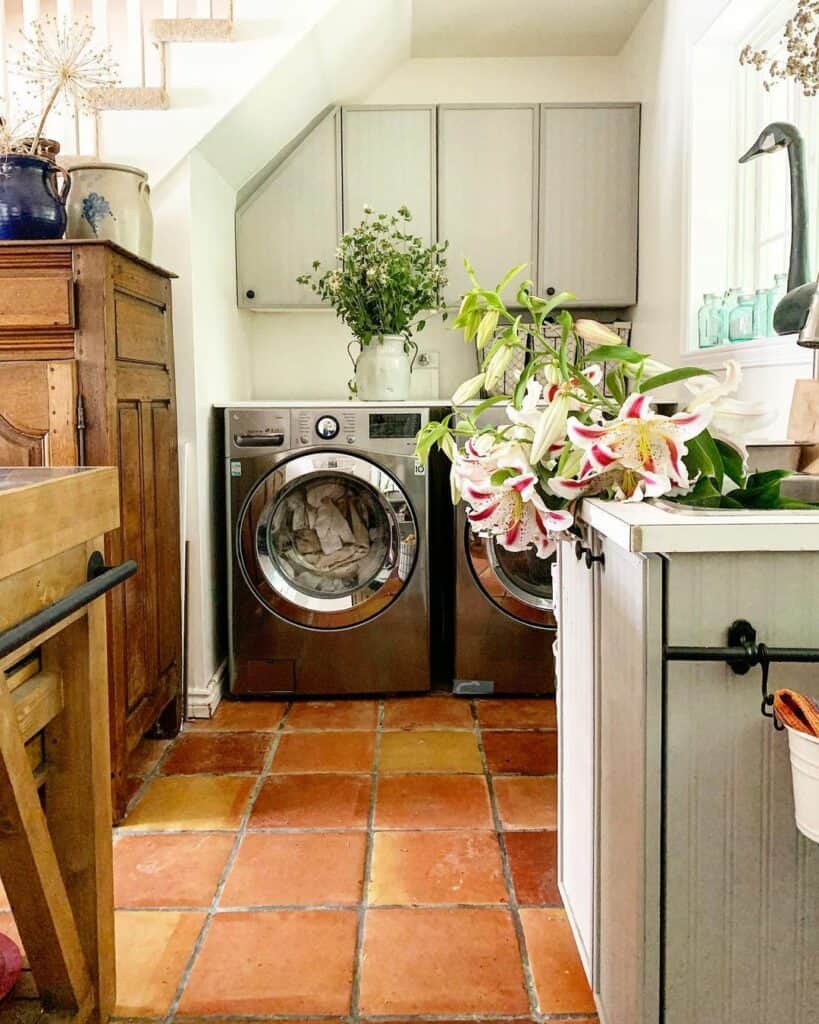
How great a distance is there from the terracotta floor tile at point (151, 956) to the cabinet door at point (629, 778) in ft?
2.57

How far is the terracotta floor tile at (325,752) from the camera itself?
2.55 m

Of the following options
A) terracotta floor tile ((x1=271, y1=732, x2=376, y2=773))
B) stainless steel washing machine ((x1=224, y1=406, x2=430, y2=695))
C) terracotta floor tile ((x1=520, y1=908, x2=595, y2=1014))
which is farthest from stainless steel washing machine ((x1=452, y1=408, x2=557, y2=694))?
terracotta floor tile ((x1=520, y1=908, x2=595, y2=1014))

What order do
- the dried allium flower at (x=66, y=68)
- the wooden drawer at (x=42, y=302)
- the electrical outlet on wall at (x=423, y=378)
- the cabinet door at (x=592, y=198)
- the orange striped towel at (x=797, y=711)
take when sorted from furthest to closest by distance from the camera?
1. the electrical outlet on wall at (x=423, y=378)
2. the cabinet door at (x=592, y=198)
3. the dried allium flower at (x=66, y=68)
4. the wooden drawer at (x=42, y=302)
5. the orange striped towel at (x=797, y=711)

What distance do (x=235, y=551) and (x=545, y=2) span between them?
2.28 meters

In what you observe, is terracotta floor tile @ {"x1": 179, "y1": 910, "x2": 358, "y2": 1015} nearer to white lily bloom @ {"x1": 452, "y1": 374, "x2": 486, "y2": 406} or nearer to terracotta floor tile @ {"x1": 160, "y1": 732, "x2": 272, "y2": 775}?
terracotta floor tile @ {"x1": 160, "y1": 732, "x2": 272, "y2": 775}

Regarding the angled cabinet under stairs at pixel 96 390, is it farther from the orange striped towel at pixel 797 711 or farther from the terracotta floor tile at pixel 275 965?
the orange striped towel at pixel 797 711

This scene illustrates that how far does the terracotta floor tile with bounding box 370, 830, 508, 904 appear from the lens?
1883mm

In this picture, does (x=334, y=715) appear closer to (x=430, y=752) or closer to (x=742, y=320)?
(x=430, y=752)

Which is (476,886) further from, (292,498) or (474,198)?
(474,198)

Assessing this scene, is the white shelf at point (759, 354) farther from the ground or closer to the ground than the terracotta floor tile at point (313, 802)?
farther from the ground

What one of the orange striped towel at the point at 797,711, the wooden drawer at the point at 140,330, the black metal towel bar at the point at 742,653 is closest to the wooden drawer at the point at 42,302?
the wooden drawer at the point at 140,330

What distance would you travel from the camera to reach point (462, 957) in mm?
1668

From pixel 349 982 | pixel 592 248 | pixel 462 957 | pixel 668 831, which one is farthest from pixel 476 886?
pixel 592 248

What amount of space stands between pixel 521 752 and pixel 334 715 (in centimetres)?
68
